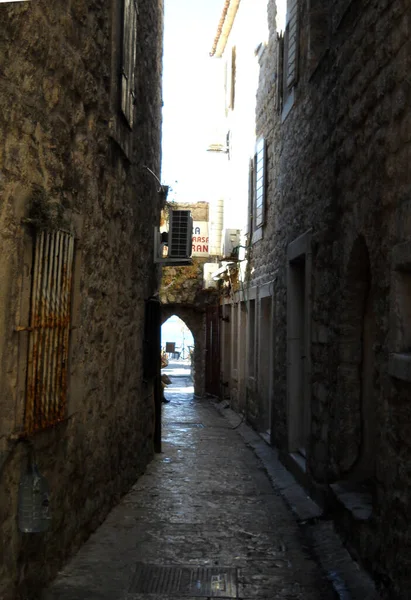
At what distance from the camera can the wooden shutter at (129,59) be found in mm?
5547

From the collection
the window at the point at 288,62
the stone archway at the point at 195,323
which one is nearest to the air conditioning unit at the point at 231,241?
the window at the point at 288,62

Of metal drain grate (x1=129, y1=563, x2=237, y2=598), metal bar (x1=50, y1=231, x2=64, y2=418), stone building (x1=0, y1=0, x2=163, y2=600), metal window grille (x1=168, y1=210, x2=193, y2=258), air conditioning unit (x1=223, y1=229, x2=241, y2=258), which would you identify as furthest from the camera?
air conditioning unit (x1=223, y1=229, x2=241, y2=258)

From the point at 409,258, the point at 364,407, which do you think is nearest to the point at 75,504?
the point at 364,407

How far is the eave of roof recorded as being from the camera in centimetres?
1421

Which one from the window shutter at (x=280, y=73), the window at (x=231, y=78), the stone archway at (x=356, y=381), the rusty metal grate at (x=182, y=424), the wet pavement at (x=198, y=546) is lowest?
the wet pavement at (x=198, y=546)

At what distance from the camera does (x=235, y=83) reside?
1484cm

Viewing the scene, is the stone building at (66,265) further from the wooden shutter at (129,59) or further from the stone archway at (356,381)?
the stone archway at (356,381)

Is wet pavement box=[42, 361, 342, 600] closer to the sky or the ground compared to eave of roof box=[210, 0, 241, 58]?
closer to the ground

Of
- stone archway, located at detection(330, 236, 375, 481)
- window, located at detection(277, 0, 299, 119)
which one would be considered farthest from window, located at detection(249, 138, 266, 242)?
stone archway, located at detection(330, 236, 375, 481)

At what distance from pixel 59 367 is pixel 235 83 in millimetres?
12335

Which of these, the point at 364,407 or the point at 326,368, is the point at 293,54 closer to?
the point at 326,368

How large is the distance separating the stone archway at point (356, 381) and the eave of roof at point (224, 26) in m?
11.2

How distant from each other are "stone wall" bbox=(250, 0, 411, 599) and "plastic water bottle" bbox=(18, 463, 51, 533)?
5.83ft

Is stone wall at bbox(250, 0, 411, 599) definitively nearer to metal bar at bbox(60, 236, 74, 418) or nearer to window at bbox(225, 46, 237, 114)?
metal bar at bbox(60, 236, 74, 418)
